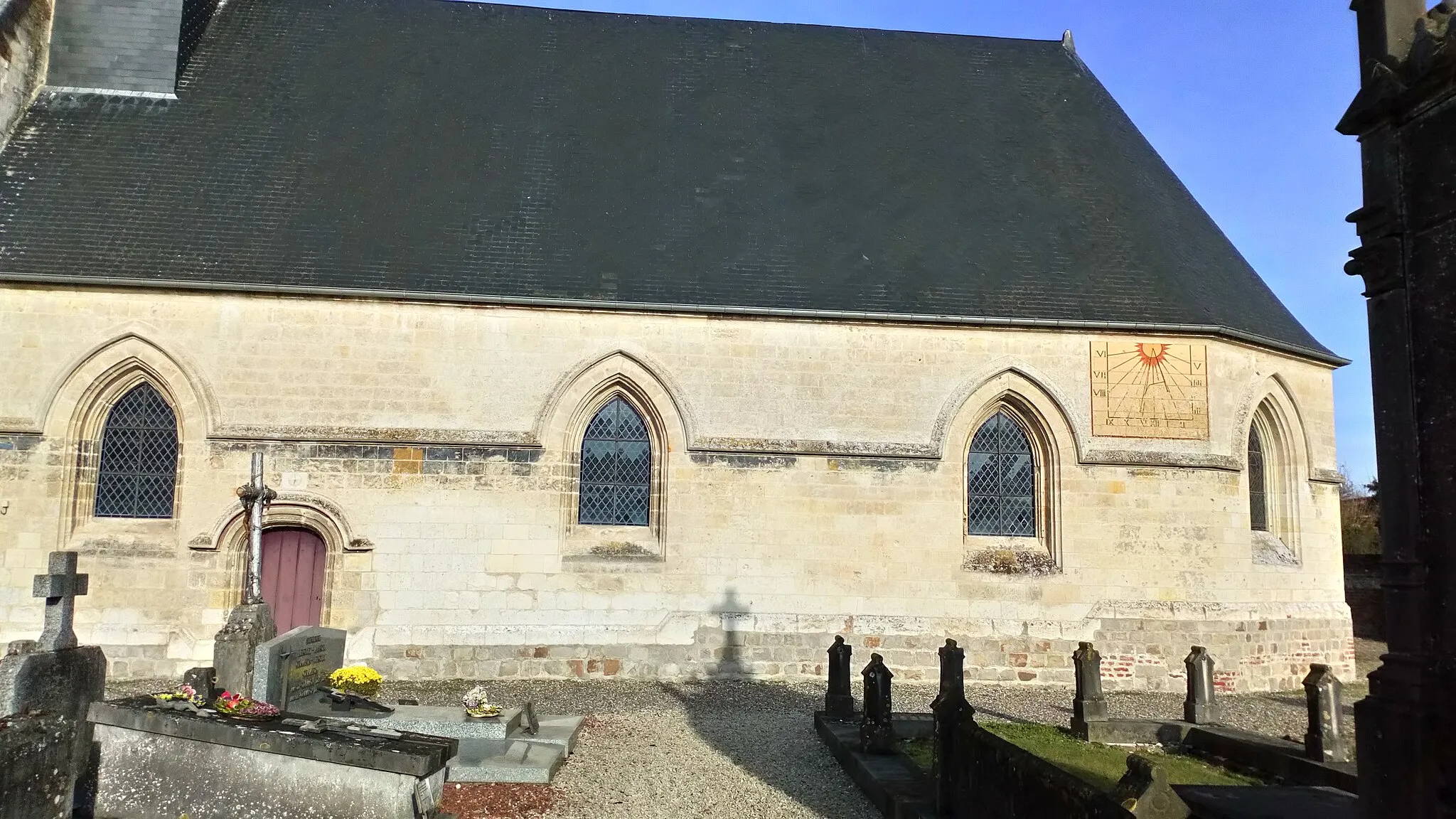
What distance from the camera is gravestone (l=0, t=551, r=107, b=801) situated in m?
5.41

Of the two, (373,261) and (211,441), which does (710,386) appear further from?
(211,441)

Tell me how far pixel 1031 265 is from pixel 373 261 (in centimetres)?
848

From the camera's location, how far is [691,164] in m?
14.0

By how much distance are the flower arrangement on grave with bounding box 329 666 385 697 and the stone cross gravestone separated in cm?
17

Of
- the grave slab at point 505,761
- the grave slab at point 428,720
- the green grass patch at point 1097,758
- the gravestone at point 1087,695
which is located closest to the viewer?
the grave slab at point 505,761

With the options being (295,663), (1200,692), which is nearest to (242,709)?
(295,663)

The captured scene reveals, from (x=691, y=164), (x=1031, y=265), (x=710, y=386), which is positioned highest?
(x=691, y=164)

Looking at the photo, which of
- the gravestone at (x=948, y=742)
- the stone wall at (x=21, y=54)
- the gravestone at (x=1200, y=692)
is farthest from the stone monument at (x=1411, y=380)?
the stone wall at (x=21, y=54)

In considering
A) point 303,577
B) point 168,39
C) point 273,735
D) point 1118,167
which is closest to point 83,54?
point 168,39

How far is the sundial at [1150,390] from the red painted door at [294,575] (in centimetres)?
965

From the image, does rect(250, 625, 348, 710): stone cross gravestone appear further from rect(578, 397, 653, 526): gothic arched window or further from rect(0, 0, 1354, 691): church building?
rect(578, 397, 653, 526): gothic arched window

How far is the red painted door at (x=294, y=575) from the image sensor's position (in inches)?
451

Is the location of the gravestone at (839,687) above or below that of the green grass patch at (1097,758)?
above

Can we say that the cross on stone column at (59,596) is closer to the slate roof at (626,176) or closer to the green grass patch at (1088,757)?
the green grass patch at (1088,757)
